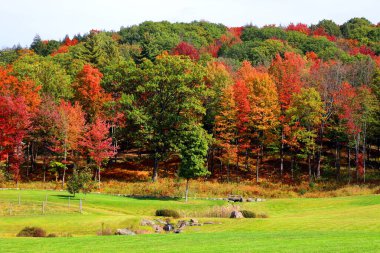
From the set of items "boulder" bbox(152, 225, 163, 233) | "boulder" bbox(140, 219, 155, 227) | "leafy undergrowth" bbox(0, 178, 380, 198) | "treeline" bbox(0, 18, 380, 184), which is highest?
"treeline" bbox(0, 18, 380, 184)

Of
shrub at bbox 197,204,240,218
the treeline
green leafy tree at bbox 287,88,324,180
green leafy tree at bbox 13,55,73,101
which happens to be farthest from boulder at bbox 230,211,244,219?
green leafy tree at bbox 13,55,73,101

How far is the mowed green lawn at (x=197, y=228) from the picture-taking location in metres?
20.3

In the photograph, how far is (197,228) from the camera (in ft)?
108

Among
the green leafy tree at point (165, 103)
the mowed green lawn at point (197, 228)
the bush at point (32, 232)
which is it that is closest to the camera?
the mowed green lawn at point (197, 228)

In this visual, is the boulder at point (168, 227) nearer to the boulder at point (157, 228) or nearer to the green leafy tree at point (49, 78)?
the boulder at point (157, 228)

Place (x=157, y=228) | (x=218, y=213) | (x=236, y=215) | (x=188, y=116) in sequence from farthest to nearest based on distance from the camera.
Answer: (x=188, y=116) < (x=218, y=213) < (x=236, y=215) < (x=157, y=228)

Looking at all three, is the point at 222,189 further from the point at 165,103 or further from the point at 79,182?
the point at 79,182

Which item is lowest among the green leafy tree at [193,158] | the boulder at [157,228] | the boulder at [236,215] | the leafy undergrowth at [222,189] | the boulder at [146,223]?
the boulder at [157,228]

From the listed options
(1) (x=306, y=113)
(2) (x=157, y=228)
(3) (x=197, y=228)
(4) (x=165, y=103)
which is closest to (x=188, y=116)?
(4) (x=165, y=103)

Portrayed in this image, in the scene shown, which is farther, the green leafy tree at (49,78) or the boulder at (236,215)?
the green leafy tree at (49,78)

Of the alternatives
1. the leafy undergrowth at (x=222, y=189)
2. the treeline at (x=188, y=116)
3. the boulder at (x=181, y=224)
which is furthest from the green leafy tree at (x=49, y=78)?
the boulder at (x=181, y=224)

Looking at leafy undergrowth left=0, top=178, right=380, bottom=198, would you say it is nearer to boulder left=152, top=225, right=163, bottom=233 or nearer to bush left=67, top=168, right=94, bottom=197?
bush left=67, top=168, right=94, bottom=197

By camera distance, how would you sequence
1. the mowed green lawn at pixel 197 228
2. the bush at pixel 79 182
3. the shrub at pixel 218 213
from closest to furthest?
the mowed green lawn at pixel 197 228
the shrub at pixel 218 213
the bush at pixel 79 182

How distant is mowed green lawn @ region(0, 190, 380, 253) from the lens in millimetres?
20266
